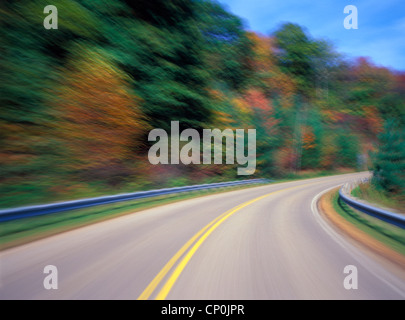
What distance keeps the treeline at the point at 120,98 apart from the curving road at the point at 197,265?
5171 millimetres

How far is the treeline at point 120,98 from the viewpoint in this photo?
9.76 m

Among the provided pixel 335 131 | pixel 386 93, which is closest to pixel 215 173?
pixel 335 131

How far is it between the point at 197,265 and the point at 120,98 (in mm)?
12014

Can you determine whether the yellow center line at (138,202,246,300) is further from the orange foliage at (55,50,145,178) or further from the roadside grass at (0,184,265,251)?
the orange foliage at (55,50,145,178)

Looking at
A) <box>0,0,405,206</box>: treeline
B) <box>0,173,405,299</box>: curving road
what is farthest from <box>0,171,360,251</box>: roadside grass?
<box>0,0,405,206</box>: treeline

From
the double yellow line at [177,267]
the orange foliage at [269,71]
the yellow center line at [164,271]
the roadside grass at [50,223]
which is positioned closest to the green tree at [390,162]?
the double yellow line at [177,267]

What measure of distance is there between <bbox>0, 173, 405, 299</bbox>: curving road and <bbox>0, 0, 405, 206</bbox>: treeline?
17.0 ft

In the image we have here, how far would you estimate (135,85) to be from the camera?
1678 centimetres

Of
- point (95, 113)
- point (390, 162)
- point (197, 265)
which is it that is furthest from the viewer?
point (390, 162)

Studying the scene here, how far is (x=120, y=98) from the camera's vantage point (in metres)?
14.0

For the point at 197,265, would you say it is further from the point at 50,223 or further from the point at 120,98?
the point at 120,98

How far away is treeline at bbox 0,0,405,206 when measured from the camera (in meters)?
9.76

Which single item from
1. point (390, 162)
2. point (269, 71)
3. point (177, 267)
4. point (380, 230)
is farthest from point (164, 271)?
point (269, 71)

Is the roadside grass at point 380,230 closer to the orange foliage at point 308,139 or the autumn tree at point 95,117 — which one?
the autumn tree at point 95,117
